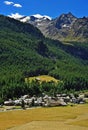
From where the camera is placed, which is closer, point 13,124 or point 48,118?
point 13,124

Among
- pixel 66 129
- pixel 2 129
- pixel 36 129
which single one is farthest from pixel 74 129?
pixel 2 129

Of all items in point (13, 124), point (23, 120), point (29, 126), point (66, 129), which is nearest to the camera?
point (66, 129)

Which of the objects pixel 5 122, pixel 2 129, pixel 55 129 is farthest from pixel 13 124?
pixel 55 129

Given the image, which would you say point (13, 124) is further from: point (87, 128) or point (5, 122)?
point (87, 128)

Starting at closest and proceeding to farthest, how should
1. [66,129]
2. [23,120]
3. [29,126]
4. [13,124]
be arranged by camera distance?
[66,129] < [29,126] < [13,124] < [23,120]

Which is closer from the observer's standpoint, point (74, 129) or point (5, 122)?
point (74, 129)

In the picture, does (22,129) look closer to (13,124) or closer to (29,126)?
(29,126)

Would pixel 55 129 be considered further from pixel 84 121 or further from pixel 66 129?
pixel 84 121

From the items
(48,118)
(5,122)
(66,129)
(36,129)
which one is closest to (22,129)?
(36,129)
